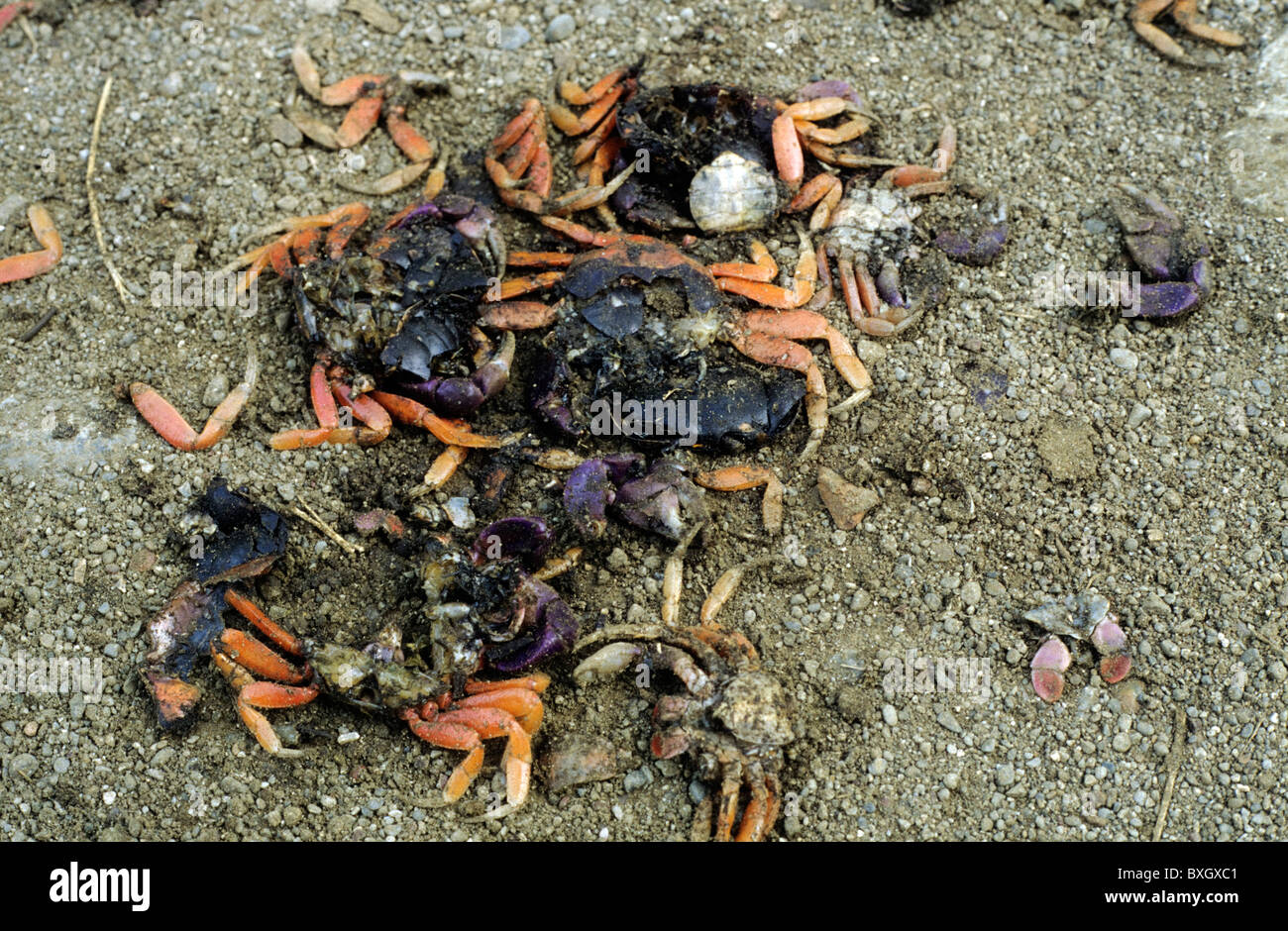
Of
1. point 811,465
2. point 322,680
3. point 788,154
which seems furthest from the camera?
point 788,154

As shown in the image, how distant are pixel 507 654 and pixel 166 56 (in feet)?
16.6

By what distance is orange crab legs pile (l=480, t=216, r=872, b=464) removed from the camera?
A: 6379 millimetres

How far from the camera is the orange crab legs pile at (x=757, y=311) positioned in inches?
251

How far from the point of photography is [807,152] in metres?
7.22

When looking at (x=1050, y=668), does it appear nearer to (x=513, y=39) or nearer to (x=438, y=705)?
(x=438, y=705)

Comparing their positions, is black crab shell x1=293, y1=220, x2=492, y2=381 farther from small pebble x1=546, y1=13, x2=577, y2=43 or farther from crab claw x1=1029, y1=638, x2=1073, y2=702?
crab claw x1=1029, y1=638, x2=1073, y2=702

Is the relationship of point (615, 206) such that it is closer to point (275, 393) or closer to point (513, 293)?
point (513, 293)

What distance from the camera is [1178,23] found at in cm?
792

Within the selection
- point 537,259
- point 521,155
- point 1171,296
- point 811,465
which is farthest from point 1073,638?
point 521,155

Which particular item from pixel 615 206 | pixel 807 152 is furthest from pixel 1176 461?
pixel 615 206

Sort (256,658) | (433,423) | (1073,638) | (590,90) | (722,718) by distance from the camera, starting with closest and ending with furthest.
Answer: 1. (722,718)
2. (256,658)
3. (1073,638)
4. (433,423)
5. (590,90)

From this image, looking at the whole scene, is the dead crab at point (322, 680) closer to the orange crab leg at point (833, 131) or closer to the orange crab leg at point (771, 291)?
the orange crab leg at point (771, 291)

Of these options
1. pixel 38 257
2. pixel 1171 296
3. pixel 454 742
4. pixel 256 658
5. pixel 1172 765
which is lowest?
pixel 454 742

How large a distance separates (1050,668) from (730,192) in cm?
336
